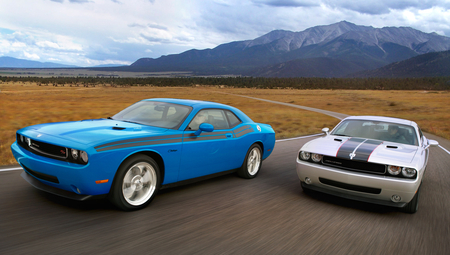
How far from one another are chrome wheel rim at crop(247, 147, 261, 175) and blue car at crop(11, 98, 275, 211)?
1.29 feet

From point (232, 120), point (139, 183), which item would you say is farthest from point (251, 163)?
point (139, 183)

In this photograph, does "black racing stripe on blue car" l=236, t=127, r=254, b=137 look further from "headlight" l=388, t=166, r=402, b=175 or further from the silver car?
"headlight" l=388, t=166, r=402, b=175

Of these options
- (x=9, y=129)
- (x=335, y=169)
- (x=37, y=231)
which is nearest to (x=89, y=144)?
(x=37, y=231)

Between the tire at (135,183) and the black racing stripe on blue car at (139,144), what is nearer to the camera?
the black racing stripe on blue car at (139,144)

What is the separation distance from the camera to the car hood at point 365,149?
4.98 meters

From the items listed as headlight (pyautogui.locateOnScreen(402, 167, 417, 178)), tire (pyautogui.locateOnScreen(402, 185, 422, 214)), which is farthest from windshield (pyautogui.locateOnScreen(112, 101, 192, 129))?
tire (pyautogui.locateOnScreen(402, 185, 422, 214))

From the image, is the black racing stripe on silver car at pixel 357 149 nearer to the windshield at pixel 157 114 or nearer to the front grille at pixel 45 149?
the windshield at pixel 157 114

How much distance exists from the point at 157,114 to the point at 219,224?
7.10 feet

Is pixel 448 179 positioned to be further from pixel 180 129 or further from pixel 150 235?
pixel 150 235

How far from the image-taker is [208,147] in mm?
5398

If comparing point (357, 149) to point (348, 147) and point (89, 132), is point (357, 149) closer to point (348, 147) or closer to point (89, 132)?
point (348, 147)

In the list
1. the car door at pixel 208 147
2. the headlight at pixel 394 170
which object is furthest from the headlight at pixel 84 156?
the headlight at pixel 394 170

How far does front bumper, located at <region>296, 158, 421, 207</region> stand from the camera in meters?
4.76

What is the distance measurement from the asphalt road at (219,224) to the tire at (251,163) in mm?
565
